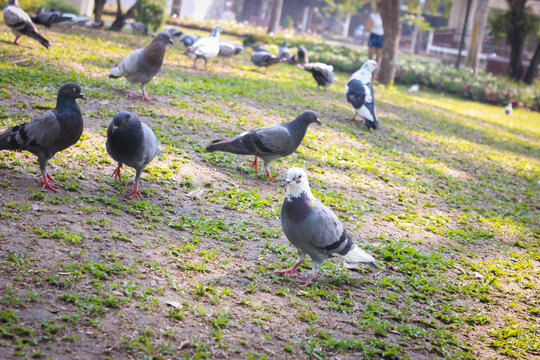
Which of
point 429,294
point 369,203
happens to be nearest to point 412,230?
point 369,203

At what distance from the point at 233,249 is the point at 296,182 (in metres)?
1.02

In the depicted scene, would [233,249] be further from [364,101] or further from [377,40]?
[377,40]

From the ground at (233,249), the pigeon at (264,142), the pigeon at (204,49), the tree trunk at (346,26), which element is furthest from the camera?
the tree trunk at (346,26)

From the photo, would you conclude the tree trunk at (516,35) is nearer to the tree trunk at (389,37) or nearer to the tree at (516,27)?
the tree at (516,27)

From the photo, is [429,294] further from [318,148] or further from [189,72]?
[189,72]

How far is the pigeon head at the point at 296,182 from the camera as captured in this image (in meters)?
3.60

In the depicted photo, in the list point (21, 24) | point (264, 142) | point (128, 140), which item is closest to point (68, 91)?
point (128, 140)

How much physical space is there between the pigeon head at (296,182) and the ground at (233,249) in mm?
767

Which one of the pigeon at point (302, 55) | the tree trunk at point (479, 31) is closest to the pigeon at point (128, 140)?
the pigeon at point (302, 55)

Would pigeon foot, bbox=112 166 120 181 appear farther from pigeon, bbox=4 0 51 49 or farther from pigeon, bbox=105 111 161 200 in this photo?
pigeon, bbox=4 0 51 49

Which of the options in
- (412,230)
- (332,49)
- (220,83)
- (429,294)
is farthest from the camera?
(332,49)

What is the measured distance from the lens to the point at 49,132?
4.20m

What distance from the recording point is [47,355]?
8.38ft

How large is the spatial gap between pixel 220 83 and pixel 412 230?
6302 millimetres
